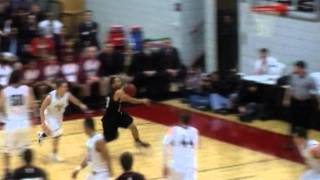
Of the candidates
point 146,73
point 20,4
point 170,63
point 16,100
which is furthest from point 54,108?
point 20,4

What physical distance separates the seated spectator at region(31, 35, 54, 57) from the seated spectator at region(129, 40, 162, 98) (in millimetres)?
2353

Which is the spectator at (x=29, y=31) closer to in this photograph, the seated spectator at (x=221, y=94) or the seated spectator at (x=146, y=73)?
the seated spectator at (x=146, y=73)

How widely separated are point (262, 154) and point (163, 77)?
5.21m

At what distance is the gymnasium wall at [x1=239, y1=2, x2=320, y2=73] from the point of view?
18781 mm

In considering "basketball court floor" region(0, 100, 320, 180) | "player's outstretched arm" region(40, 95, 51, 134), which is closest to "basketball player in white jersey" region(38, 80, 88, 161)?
"player's outstretched arm" region(40, 95, 51, 134)

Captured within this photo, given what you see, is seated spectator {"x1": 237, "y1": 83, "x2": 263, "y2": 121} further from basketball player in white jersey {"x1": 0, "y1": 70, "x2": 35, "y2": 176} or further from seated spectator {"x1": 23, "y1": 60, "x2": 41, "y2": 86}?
basketball player in white jersey {"x1": 0, "y1": 70, "x2": 35, "y2": 176}

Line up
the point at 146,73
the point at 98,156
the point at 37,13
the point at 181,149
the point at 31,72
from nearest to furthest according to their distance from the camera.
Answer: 1. the point at 98,156
2. the point at 181,149
3. the point at 31,72
4. the point at 146,73
5. the point at 37,13

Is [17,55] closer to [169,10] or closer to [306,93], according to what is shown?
[169,10]

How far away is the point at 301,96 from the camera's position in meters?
15.8

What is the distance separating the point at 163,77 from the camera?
20.7 meters

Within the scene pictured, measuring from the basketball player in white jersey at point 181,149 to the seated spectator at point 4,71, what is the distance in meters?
8.04

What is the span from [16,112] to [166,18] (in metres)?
9.96

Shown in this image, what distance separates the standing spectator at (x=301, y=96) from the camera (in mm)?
15695

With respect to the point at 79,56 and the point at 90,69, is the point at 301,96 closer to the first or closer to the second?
the point at 90,69
